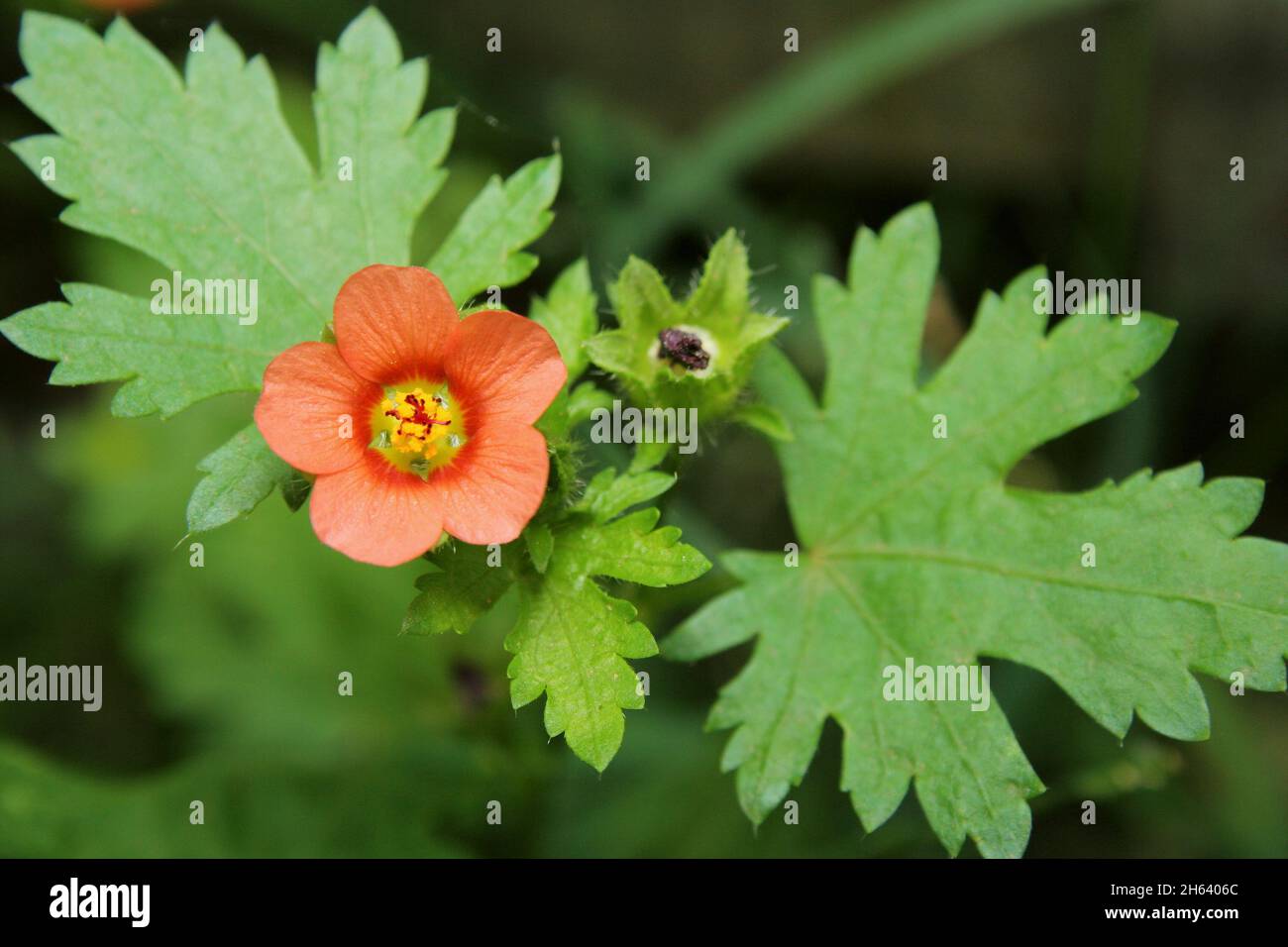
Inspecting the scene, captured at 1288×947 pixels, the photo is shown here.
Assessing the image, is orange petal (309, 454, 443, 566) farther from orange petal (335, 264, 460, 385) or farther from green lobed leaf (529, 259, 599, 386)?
green lobed leaf (529, 259, 599, 386)

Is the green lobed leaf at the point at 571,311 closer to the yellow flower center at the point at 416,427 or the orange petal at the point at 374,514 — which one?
the yellow flower center at the point at 416,427

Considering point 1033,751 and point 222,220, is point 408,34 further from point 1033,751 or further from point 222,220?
point 1033,751

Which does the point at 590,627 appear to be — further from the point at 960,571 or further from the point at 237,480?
the point at 960,571

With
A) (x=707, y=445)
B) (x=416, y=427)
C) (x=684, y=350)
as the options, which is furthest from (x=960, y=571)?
(x=707, y=445)

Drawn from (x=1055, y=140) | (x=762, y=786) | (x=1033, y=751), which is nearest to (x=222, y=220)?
(x=762, y=786)

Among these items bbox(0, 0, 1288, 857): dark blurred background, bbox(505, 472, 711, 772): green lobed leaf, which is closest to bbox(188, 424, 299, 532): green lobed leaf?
bbox(505, 472, 711, 772): green lobed leaf
